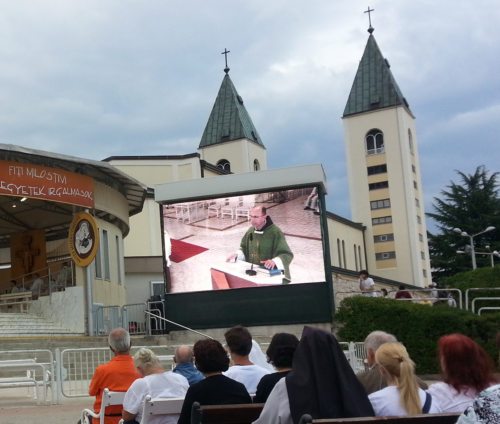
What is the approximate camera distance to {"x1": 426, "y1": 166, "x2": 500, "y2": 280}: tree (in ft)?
221

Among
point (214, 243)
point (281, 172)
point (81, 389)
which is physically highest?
point (281, 172)

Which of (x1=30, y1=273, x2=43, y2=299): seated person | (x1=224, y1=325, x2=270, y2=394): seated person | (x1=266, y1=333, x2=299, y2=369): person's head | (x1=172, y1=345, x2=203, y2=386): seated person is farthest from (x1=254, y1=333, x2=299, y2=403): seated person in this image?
(x1=30, y1=273, x2=43, y2=299): seated person

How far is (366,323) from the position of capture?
22422 millimetres

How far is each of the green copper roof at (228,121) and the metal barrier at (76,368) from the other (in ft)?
218

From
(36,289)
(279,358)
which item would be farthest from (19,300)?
(279,358)

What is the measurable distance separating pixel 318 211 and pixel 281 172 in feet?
5.57

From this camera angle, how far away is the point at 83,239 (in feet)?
78.3

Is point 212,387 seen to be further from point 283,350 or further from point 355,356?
point 355,356

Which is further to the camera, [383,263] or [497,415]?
[383,263]

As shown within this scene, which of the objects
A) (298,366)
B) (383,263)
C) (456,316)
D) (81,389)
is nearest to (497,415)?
(298,366)

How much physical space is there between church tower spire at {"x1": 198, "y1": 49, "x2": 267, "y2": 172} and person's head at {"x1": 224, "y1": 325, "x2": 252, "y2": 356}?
7200 centimetres

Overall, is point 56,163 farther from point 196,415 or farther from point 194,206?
point 196,415

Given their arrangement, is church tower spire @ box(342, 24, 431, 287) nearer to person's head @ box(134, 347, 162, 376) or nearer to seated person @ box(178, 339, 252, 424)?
person's head @ box(134, 347, 162, 376)

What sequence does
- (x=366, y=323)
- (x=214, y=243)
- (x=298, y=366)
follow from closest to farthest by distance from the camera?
(x=298, y=366)
(x=366, y=323)
(x=214, y=243)
